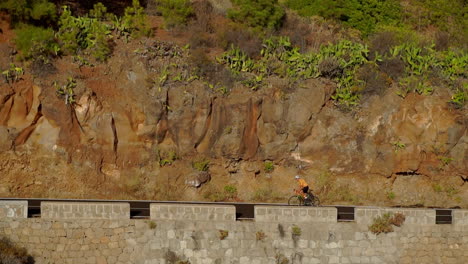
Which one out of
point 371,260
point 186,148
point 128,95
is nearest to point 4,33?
point 128,95

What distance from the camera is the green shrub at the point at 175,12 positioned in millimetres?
33875

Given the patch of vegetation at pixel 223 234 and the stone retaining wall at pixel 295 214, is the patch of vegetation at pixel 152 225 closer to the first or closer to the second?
the patch of vegetation at pixel 223 234

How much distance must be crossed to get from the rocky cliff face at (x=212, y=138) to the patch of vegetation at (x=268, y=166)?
0.11 meters

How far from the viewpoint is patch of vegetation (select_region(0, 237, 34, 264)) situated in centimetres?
2241

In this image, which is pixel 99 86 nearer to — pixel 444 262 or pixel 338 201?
pixel 338 201

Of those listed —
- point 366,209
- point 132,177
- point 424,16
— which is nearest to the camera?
point 366,209

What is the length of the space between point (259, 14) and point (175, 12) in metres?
3.01

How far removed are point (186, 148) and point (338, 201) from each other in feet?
16.5

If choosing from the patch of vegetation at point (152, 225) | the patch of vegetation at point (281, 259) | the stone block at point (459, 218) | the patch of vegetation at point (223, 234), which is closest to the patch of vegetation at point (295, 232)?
the patch of vegetation at point (281, 259)

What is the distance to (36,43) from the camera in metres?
30.1

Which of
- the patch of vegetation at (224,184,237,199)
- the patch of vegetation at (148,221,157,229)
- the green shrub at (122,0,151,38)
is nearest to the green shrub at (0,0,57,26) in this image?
the green shrub at (122,0,151,38)

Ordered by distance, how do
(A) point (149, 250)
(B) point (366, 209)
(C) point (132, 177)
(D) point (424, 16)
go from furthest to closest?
(D) point (424, 16)
(C) point (132, 177)
(B) point (366, 209)
(A) point (149, 250)

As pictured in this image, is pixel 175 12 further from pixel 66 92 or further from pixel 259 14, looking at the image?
pixel 66 92

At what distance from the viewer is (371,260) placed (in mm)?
25172
